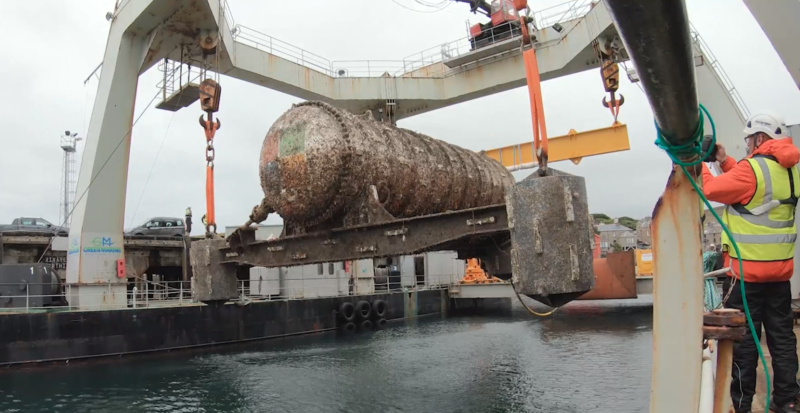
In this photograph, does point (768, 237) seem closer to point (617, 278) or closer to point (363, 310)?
point (617, 278)

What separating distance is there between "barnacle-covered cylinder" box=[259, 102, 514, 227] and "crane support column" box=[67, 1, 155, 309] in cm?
815

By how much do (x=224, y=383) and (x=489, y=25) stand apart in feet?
47.4

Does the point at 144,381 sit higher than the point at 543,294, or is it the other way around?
the point at 543,294

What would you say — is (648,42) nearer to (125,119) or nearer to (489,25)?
(125,119)

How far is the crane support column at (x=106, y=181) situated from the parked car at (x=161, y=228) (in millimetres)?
6327

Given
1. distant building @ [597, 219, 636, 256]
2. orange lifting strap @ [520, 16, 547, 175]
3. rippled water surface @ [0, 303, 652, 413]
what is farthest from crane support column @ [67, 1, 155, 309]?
distant building @ [597, 219, 636, 256]

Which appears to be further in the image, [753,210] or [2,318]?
[2,318]

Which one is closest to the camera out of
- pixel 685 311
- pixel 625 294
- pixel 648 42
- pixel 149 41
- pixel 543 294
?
pixel 648 42

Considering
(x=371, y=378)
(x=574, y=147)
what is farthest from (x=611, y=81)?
(x=371, y=378)

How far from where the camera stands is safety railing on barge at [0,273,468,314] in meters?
14.0

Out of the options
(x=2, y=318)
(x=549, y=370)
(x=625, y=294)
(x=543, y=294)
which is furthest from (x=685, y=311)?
(x=625, y=294)

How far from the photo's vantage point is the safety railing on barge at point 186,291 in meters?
14.0

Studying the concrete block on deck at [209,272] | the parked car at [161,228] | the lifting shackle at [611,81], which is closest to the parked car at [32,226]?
the parked car at [161,228]

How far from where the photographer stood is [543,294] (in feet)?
17.9
